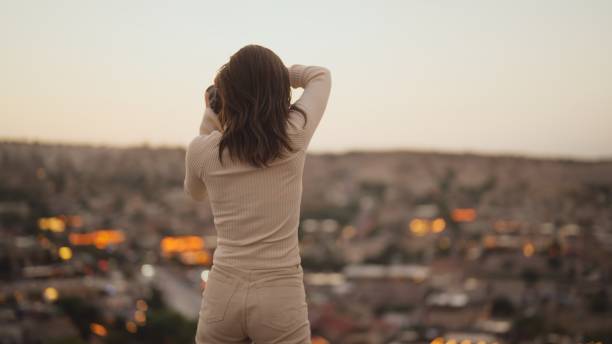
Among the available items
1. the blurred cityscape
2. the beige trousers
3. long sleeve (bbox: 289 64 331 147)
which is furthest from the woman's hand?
the blurred cityscape

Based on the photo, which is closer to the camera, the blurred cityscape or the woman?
the woman

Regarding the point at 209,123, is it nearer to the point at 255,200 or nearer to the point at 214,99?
the point at 214,99

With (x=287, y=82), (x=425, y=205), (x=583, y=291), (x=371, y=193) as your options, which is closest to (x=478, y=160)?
(x=425, y=205)

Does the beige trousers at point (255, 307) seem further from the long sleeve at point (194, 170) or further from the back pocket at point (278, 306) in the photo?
the long sleeve at point (194, 170)

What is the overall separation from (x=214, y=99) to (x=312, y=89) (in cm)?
13

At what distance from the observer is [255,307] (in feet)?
2.59

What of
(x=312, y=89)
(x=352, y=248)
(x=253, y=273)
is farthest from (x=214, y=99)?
(x=352, y=248)

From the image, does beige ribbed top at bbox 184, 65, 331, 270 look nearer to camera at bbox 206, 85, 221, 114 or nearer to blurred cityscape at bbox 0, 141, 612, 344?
camera at bbox 206, 85, 221, 114

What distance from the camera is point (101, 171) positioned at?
876 inches

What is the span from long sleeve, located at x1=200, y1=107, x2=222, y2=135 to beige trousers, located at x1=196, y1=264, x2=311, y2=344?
6.9 inches

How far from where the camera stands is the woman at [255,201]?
80cm

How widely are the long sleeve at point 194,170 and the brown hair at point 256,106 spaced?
39 mm

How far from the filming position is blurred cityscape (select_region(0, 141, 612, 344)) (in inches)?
422

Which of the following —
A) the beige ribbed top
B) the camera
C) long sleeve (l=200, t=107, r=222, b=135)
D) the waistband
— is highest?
the camera
